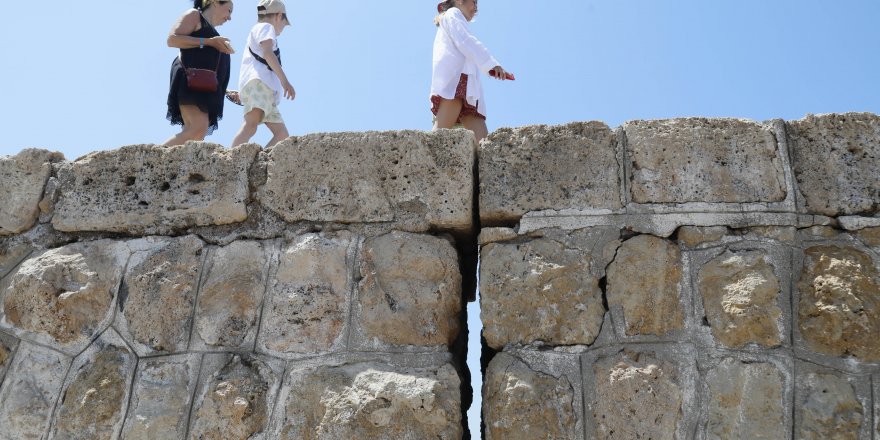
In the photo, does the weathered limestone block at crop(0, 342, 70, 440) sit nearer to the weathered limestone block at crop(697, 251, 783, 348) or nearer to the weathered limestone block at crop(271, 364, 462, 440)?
the weathered limestone block at crop(271, 364, 462, 440)

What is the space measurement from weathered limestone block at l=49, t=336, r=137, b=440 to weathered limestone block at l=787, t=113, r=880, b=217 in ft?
8.85

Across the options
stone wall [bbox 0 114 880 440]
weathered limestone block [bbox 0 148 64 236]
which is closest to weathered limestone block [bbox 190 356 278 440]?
stone wall [bbox 0 114 880 440]

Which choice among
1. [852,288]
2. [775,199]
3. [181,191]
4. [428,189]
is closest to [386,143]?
[428,189]

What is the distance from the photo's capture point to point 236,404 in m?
3.22

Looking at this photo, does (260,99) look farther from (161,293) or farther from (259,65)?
(161,293)

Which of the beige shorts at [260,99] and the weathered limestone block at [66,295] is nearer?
the weathered limestone block at [66,295]

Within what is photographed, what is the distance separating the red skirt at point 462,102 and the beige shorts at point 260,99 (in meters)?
0.92

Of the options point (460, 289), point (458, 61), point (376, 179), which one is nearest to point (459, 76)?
point (458, 61)

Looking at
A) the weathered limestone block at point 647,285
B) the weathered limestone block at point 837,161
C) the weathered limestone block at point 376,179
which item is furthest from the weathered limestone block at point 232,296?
the weathered limestone block at point 837,161

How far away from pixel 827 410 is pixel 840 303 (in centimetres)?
38

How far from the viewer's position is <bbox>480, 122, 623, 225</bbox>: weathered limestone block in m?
3.36

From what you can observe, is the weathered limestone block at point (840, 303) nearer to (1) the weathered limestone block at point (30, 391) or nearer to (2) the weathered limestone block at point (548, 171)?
(2) the weathered limestone block at point (548, 171)

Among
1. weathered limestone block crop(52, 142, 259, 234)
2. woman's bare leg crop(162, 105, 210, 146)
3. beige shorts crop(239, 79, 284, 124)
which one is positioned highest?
beige shorts crop(239, 79, 284, 124)

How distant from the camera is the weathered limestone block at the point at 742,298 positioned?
310cm
